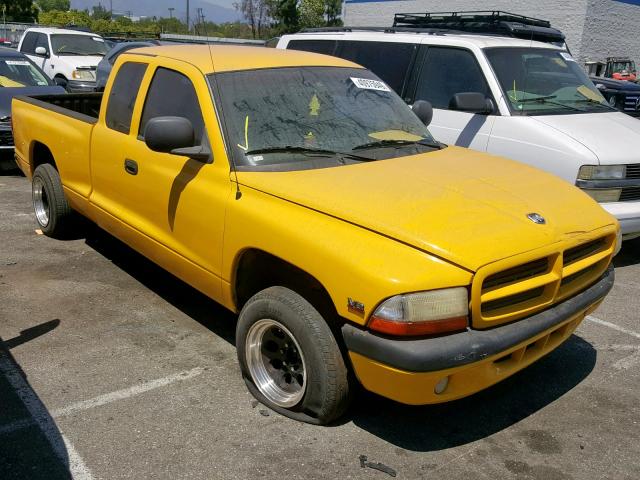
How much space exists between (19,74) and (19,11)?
42992 mm

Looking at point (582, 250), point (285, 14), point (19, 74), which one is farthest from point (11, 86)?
point (285, 14)

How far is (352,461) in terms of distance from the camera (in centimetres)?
314

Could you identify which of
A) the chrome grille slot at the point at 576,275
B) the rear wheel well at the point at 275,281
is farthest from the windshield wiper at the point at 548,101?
the rear wheel well at the point at 275,281

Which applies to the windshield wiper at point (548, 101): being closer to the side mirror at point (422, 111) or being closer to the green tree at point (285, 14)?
the side mirror at point (422, 111)

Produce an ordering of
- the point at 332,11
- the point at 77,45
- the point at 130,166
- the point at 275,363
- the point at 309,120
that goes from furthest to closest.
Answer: the point at 332,11, the point at 77,45, the point at 130,166, the point at 309,120, the point at 275,363

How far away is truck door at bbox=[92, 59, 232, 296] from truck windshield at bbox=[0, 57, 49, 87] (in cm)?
619

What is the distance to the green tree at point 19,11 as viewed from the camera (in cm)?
4637

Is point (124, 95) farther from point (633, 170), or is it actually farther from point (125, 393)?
point (633, 170)

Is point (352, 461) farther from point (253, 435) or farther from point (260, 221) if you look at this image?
point (260, 221)

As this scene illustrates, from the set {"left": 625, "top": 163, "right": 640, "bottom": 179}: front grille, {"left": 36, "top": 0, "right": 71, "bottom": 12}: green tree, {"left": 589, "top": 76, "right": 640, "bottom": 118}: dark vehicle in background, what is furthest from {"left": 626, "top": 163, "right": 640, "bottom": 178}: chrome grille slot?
{"left": 36, "top": 0, "right": 71, "bottom": 12}: green tree

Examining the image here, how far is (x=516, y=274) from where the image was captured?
305 centimetres

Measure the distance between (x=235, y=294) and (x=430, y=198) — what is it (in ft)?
4.12

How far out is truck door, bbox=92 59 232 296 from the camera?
12.4 ft

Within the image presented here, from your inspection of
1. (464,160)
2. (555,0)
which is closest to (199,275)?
(464,160)
